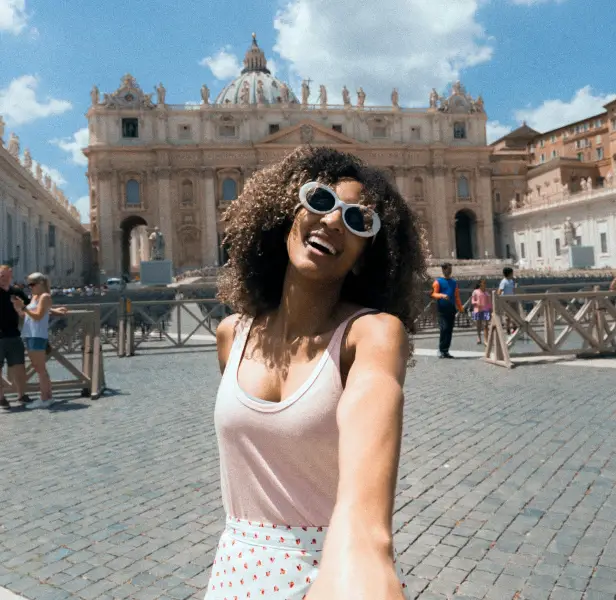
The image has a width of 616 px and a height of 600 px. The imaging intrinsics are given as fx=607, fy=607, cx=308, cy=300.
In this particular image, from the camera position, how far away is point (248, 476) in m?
1.36

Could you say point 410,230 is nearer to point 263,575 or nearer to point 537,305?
point 263,575

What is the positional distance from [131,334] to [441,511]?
399 inches

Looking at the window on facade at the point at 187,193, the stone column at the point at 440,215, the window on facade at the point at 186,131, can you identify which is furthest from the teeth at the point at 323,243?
the stone column at the point at 440,215

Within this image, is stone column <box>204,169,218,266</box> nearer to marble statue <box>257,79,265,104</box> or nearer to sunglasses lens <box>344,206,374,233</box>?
marble statue <box>257,79,265,104</box>

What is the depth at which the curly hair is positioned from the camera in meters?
1.51

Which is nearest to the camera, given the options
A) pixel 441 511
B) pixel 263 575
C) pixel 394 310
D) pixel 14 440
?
pixel 263 575

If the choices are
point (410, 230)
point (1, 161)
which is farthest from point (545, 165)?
point (410, 230)

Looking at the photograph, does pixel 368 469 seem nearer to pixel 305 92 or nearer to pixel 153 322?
pixel 153 322

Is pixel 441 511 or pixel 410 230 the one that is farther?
pixel 441 511

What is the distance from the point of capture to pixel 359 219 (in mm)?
1400

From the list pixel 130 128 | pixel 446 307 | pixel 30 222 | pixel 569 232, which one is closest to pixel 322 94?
pixel 130 128

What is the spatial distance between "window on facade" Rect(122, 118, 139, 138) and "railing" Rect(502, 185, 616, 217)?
33560 millimetres

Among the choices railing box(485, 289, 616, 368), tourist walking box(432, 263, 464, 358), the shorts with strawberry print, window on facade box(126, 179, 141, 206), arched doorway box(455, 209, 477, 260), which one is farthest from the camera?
arched doorway box(455, 209, 477, 260)

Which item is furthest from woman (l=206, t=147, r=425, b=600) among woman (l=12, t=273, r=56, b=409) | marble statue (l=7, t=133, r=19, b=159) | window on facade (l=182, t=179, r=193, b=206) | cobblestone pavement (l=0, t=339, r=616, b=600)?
window on facade (l=182, t=179, r=193, b=206)
